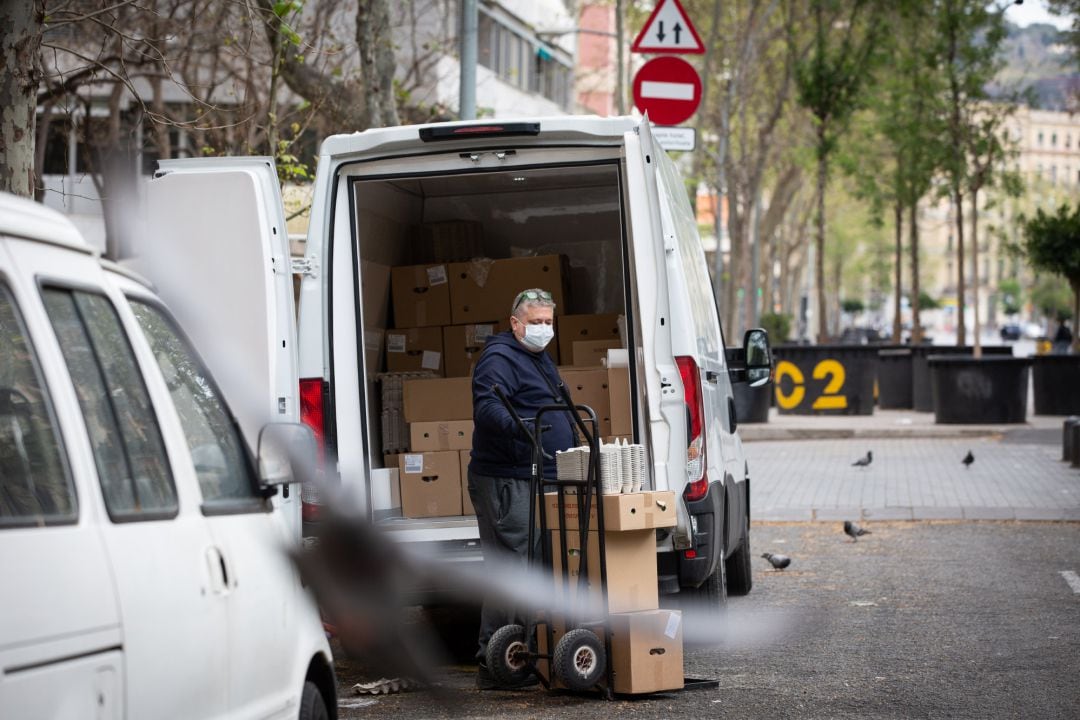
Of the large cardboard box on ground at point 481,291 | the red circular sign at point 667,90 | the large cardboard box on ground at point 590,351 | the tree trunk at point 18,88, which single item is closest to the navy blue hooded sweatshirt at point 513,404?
the large cardboard box on ground at point 590,351

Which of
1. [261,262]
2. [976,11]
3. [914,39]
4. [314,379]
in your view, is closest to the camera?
[261,262]

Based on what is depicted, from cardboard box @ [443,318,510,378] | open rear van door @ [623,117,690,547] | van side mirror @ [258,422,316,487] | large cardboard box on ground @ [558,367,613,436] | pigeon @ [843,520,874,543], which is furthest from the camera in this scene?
pigeon @ [843,520,874,543]

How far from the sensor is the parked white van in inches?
125

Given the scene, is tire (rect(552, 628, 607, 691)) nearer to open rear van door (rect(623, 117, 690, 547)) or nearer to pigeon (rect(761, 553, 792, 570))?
open rear van door (rect(623, 117, 690, 547))

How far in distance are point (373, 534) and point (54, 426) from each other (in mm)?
703

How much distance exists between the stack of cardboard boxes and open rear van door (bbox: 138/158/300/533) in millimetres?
1175

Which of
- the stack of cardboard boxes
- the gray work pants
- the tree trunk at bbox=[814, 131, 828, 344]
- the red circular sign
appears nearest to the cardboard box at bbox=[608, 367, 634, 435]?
the gray work pants

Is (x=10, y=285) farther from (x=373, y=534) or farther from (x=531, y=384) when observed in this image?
(x=531, y=384)

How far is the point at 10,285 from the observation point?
3355mm

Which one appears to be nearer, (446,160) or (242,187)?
(242,187)

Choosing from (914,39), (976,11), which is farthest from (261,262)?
(914,39)

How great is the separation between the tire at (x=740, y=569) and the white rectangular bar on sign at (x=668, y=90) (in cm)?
509

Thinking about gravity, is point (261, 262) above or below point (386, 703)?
above

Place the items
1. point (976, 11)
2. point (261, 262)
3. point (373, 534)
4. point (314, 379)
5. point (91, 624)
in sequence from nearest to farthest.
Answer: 1. point (91, 624)
2. point (373, 534)
3. point (261, 262)
4. point (314, 379)
5. point (976, 11)
